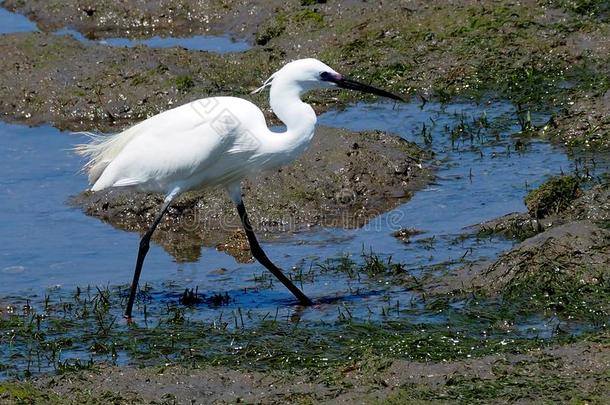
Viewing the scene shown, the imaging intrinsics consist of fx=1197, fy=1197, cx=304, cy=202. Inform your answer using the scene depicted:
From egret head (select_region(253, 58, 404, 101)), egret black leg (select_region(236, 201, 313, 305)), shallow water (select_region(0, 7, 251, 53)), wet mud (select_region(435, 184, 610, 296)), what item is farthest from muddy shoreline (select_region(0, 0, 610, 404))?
egret head (select_region(253, 58, 404, 101))

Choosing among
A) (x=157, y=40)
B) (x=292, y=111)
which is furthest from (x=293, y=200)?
(x=157, y=40)

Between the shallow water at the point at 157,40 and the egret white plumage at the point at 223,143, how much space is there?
615cm

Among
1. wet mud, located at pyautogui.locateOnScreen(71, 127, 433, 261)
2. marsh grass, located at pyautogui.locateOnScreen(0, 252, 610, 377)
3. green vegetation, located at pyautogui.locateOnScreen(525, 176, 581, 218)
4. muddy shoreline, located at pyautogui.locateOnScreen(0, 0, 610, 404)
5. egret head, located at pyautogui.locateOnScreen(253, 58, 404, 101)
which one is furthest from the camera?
wet mud, located at pyautogui.locateOnScreen(71, 127, 433, 261)

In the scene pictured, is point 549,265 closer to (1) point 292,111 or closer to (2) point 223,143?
(1) point 292,111

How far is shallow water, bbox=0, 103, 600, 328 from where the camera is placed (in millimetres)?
8609

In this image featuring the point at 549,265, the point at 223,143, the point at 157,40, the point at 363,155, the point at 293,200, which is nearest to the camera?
the point at 549,265

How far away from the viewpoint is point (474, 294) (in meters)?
7.69

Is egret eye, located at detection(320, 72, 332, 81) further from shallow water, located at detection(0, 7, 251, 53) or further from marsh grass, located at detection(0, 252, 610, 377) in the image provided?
shallow water, located at detection(0, 7, 251, 53)

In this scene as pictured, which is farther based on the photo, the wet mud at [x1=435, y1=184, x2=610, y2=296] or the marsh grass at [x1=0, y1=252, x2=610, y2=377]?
the wet mud at [x1=435, y1=184, x2=610, y2=296]

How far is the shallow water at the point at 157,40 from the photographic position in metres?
15.1

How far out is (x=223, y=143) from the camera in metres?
8.31

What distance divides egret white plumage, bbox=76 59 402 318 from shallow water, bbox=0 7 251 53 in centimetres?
615

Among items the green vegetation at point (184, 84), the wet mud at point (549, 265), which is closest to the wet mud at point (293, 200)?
the wet mud at point (549, 265)

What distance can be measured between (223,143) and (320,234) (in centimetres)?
184
